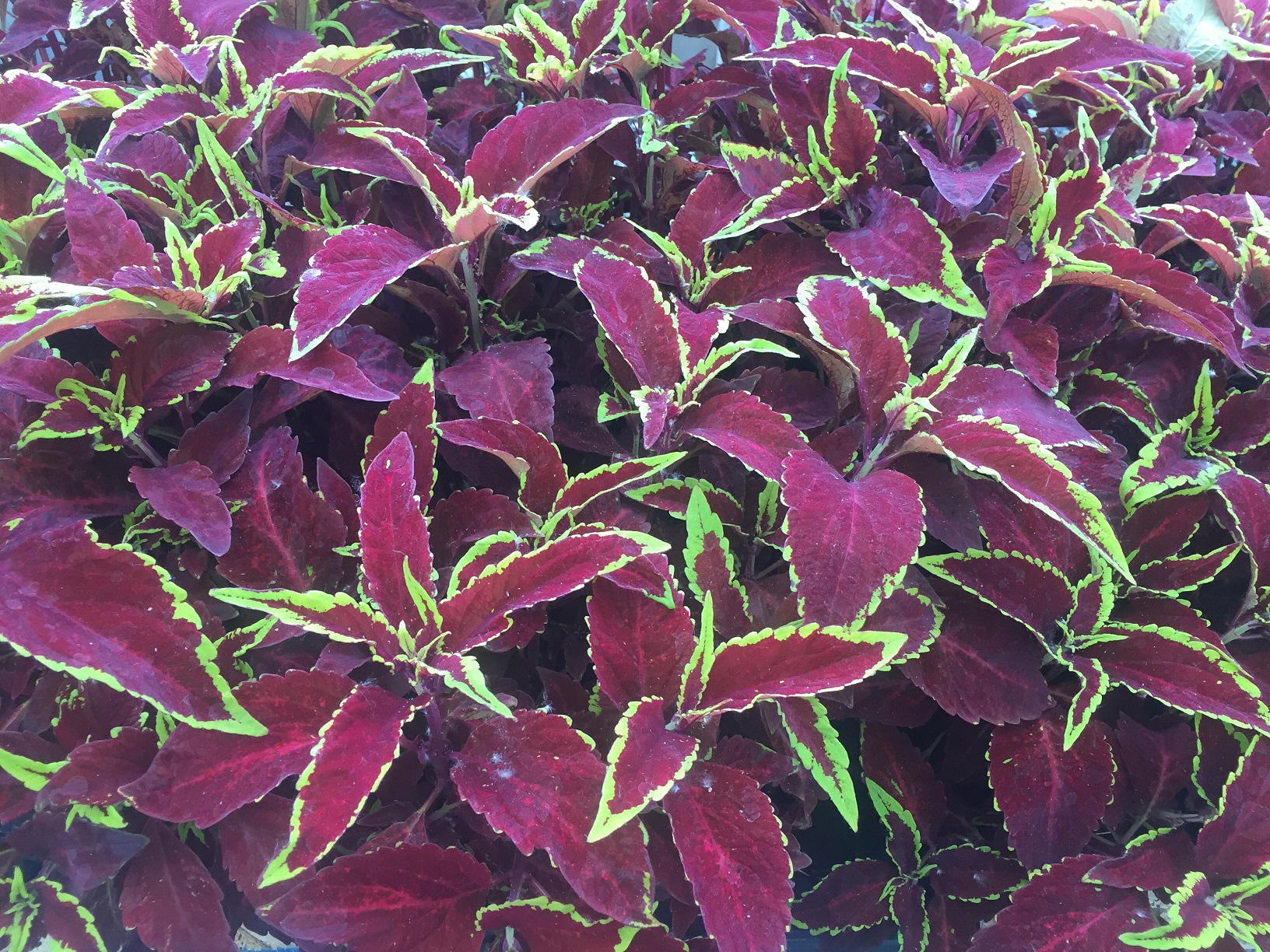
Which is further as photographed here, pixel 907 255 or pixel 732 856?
pixel 907 255

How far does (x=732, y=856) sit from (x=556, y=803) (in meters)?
0.11

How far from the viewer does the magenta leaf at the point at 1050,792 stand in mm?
582

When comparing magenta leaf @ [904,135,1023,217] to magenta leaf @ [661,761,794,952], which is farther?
magenta leaf @ [904,135,1023,217]

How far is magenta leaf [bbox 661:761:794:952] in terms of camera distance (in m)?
0.45

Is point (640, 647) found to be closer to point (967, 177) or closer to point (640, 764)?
point (640, 764)

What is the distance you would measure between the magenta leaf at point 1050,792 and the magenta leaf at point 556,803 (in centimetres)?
29

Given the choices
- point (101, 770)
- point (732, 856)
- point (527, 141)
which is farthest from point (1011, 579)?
point (101, 770)

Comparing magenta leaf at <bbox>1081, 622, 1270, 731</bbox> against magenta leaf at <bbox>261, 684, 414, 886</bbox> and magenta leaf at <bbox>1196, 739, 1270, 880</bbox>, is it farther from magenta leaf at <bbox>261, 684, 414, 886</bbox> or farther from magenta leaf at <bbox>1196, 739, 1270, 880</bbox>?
magenta leaf at <bbox>261, 684, 414, 886</bbox>

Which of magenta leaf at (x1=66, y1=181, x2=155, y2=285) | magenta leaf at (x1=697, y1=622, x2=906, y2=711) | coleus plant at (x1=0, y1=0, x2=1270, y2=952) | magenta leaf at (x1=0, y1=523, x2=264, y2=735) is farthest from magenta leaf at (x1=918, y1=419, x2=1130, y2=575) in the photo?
magenta leaf at (x1=66, y1=181, x2=155, y2=285)

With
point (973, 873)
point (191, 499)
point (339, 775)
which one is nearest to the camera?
point (339, 775)

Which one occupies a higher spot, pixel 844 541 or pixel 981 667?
pixel 844 541

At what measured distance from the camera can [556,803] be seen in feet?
1.51

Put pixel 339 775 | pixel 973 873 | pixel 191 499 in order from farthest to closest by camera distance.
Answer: pixel 973 873
pixel 191 499
pixel 339 775

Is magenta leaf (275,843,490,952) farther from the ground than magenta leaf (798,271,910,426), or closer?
closer
